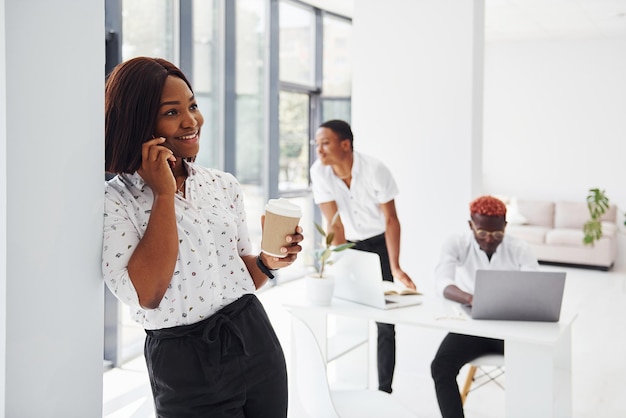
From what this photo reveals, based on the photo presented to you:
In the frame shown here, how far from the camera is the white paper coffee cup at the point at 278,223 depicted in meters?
1.42

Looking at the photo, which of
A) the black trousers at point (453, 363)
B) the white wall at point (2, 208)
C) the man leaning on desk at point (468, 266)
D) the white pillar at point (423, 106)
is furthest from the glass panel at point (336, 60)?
the white wall at point (2, 208)

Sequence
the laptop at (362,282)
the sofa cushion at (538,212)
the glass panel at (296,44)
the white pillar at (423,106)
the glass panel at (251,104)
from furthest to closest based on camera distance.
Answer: the sofa cushion at (538,212) < the glass panel at (296,44) < the glass panel at (251,104) < the white pillar at (423,106) < the laptop at (362,282)

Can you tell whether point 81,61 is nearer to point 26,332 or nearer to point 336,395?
point 26,332

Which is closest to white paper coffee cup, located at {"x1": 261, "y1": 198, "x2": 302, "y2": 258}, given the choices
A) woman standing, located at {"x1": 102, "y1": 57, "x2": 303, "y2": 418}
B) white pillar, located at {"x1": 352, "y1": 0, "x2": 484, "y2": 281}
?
woman standing, located at {"x1": 102, "y1": 57, "x2": 303, "y2": 418}

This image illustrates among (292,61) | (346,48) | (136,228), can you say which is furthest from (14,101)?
(346,48)

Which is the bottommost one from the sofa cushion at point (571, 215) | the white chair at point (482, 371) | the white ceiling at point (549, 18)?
the white chair at point (482, 371)

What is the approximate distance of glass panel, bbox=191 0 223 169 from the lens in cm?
554

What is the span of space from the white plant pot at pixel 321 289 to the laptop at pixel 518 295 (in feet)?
2.14

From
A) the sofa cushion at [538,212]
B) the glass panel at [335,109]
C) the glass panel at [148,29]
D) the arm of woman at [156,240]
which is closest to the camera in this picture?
the arm of woman at [156,240]

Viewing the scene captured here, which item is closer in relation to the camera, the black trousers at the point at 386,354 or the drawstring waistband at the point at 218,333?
the drawstring waistband at the point at 218,333

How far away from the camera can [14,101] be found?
1006 millimetres

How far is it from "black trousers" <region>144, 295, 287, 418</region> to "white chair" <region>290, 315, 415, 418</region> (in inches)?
23.9

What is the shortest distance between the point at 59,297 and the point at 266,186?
18.8 feet

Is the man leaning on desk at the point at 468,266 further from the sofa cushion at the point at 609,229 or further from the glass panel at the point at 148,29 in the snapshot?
the sofa cushion at the point at 609,229
